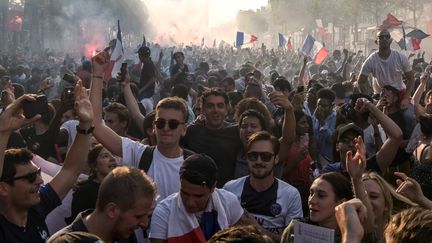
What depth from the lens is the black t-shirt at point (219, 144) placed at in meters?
6.50

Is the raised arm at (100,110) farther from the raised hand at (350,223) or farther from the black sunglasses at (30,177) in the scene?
the raised hand at (350,223)

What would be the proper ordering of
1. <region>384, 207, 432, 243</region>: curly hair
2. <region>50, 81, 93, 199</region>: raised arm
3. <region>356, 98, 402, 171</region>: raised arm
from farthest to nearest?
1. <region>356, 98, 402, 171</region>: raised arm
2. <region>50, 81, 93, 199</region>: raised arm
3. <region>384, 207, 432, 243</region>: curly hair

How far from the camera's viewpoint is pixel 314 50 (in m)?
20.2

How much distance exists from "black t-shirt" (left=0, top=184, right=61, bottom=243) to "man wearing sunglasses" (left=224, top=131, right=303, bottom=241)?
4.50 feet

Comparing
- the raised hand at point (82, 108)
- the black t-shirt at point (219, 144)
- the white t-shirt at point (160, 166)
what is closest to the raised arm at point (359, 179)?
the white t-shirt at point (160, 166)

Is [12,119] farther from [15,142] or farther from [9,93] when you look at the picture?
[15,142]

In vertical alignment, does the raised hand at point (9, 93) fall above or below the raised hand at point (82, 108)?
above

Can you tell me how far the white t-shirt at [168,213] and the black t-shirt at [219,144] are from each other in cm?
157

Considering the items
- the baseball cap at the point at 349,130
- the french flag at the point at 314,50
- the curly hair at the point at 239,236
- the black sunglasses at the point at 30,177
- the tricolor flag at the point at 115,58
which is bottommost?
the curly hair at the point at 239,236

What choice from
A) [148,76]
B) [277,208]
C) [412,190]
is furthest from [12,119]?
[148,76]

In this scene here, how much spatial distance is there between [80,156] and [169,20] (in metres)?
74.6

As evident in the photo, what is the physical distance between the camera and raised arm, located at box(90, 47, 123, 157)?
5621 millimetres

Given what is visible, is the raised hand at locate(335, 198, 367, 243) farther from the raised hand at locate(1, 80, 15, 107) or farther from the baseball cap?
the raised hand at locate(1, 80, 15, 107)

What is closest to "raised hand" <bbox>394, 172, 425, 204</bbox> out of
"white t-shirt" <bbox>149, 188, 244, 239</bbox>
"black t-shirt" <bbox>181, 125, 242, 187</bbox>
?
"white t-shirt" <bbox>149, 188, 244, 239</bbox>
